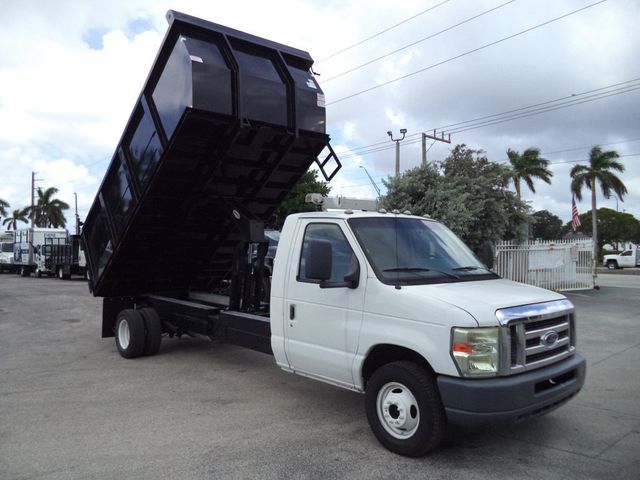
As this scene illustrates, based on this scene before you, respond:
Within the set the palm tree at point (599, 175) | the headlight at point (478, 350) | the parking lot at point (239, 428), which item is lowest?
the parking lot at point (239, 428)

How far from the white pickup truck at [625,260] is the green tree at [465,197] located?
3177 centimetres

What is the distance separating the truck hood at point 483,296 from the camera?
4074 millimetres

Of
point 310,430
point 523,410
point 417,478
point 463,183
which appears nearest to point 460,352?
point 523,410

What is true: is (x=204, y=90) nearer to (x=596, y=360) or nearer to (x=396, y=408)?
(x=396, y=408)

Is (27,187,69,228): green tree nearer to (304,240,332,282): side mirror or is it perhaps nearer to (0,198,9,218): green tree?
(0,198,9,218): green tree

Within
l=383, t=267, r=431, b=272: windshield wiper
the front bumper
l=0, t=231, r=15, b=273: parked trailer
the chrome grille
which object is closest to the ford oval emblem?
the chrome grille

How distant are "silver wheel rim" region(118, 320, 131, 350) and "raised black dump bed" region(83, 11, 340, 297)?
625 mm

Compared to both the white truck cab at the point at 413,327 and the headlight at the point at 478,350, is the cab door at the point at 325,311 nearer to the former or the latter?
the white truck cab at the point at 413,327

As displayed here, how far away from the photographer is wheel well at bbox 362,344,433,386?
14.6ft

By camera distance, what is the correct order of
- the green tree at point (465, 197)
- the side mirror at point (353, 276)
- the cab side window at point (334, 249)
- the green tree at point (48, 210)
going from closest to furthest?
the side mirror at point (353, 276) < the cab side window at point (334, 249) < the green tree at point (465, 197) < the green tree at point (48, 210)

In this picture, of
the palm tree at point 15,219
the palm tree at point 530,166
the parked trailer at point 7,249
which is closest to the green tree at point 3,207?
the palm tree at point 15,219

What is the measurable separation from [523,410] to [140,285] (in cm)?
657

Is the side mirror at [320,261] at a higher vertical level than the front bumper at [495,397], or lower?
higher

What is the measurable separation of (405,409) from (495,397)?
2.51 feet
